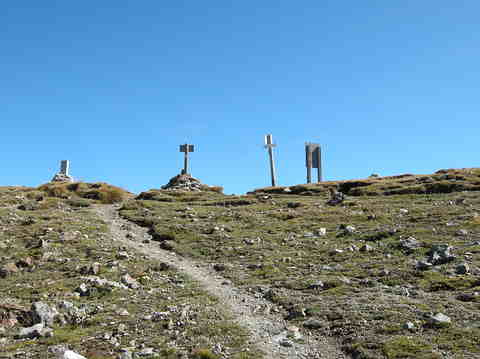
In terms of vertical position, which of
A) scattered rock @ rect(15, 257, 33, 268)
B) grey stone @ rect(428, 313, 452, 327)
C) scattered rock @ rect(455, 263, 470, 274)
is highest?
scattered rock @ rect(15, 257, 33, 268)

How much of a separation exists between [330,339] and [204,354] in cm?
381

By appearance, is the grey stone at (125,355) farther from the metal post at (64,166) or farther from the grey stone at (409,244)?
the metal post at (64,166)

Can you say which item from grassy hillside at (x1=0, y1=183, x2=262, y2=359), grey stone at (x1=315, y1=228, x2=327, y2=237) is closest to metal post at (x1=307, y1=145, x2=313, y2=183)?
grey stone at (x1=315, y1=228, x2=327, y2=237)

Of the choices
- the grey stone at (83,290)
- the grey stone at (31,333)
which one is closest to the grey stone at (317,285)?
the grey stone at (83,290)

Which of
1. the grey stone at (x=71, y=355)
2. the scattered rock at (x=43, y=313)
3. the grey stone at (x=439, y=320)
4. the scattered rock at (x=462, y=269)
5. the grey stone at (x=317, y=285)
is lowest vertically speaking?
the grey stone at (x=71, y=355)

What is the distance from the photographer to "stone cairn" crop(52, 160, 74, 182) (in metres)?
69.3

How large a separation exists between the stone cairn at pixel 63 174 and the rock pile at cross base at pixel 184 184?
1765 cm

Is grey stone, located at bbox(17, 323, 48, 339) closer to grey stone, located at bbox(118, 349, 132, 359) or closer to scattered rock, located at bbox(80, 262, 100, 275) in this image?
grey stone, located at bbox(118, 349, 132, 359)

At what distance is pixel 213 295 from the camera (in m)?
17.2

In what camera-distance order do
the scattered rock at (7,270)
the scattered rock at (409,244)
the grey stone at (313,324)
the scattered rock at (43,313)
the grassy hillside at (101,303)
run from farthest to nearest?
the scattered rock at (409,244)
the scattered rock at (7,270)
the scattered rock at (43,313)
the grey stone at (313,324)
the grassy hillside at (101,303)

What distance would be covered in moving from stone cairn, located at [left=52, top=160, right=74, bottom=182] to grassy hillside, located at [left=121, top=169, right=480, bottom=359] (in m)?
31.9

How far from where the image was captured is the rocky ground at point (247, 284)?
12.4 metres

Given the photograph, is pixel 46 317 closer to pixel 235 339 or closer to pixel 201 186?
pixel 235 339

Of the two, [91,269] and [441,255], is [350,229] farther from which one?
[91,269]
